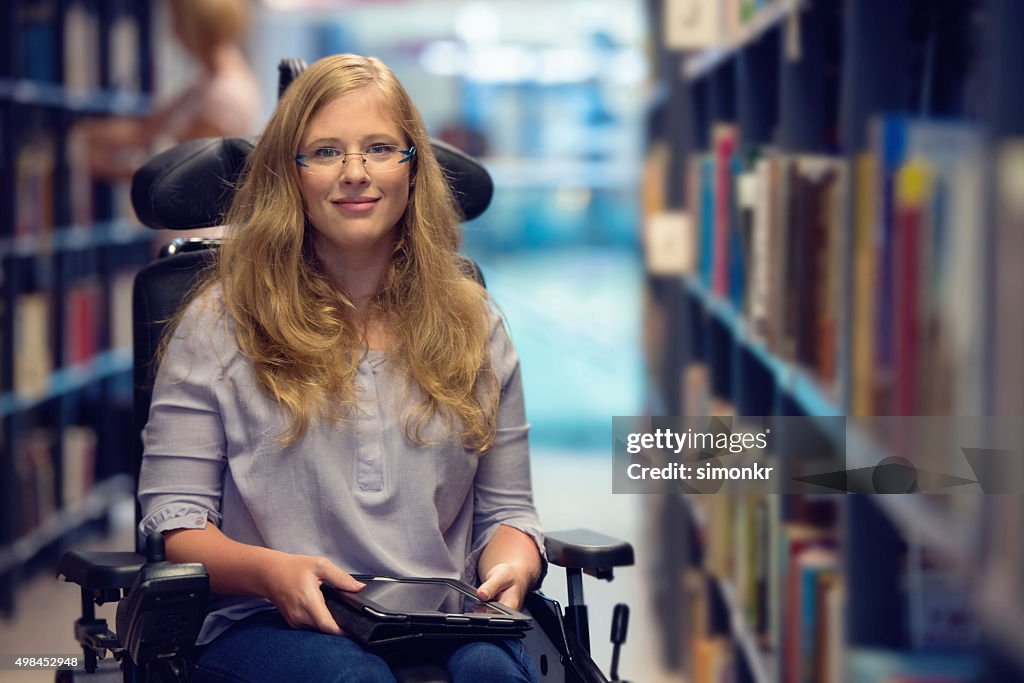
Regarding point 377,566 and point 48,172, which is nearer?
point 377,566

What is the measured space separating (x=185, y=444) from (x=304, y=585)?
253 mm

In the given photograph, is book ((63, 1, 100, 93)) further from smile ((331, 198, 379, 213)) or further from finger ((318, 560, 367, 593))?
finger ((318, 560, 367, 593))

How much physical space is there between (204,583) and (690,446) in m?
0.82

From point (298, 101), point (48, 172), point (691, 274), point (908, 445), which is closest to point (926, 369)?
point (908, 445)

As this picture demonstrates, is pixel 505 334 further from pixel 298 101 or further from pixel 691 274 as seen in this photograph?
pixel 691 274

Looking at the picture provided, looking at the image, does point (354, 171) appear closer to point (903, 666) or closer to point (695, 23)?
point (903, 666)

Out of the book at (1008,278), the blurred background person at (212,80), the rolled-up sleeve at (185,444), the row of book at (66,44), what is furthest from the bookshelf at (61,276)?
the book at (1008,278)

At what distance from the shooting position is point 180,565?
1.41m

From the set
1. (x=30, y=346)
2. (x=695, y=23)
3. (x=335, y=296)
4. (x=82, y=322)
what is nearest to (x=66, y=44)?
(x=82, y=322)

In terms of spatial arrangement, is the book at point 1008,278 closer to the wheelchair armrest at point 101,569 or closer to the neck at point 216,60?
the wheelchair armrest at point 101,569

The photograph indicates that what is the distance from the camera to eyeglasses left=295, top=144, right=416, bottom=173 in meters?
1.62

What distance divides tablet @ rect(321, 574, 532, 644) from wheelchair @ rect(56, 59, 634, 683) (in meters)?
0.06

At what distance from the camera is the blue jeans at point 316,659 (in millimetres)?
1423

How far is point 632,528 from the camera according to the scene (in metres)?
4.71
